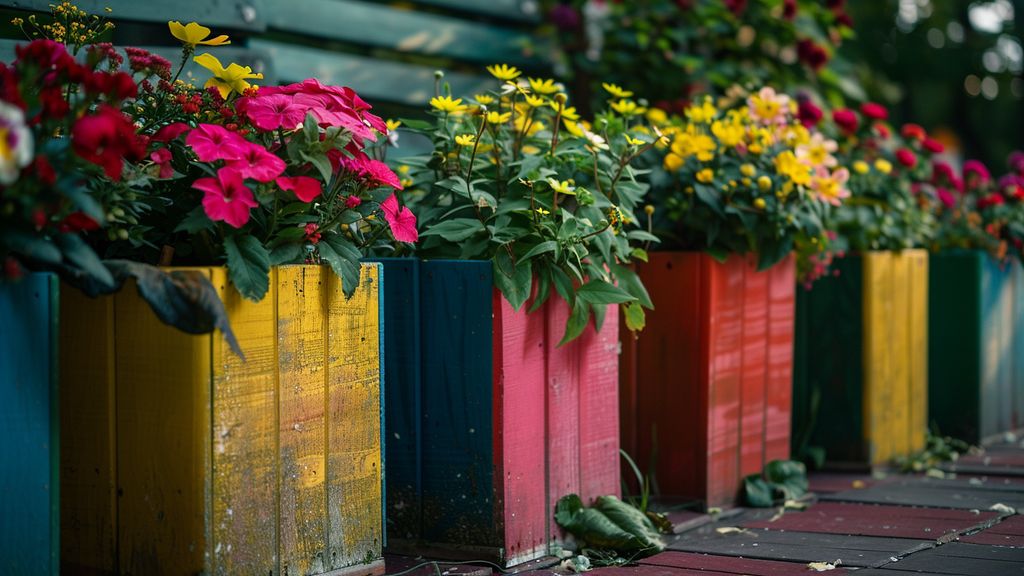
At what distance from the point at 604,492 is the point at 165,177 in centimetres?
134

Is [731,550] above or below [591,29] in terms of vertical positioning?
below

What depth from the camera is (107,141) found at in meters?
1.71

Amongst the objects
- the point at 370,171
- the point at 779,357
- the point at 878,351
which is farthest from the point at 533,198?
→ the point at 878,351

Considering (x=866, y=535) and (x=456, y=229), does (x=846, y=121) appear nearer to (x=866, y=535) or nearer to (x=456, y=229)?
(x=866, y=535)

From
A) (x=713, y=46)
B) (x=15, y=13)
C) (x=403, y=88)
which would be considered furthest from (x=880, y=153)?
(x=15, y=13)

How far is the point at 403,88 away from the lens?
4.08 meters

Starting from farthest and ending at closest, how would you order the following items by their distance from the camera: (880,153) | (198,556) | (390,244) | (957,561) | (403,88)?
(880,153), (403,88), (390,244), (957,561), (198,556)

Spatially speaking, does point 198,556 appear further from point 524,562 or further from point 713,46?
point 713,46

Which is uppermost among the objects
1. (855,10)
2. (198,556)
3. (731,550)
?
(855,10)

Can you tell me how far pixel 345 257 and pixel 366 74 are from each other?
198 centimetres

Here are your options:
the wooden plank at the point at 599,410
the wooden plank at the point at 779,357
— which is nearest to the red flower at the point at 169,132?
the wooden plank at the point at 599,410

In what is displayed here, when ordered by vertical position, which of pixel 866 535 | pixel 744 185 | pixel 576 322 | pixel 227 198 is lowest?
pixel 866 535

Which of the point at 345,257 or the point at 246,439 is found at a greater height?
the point at 345,257

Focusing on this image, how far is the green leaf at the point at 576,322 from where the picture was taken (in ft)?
8.36
